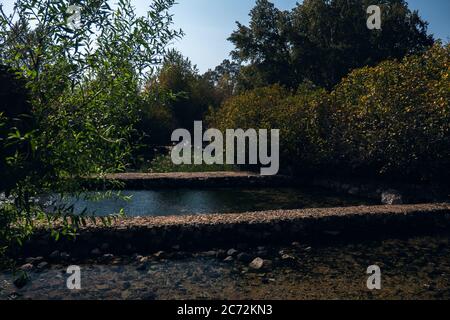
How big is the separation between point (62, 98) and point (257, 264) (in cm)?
743

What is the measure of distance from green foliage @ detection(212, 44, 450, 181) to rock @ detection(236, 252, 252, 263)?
9.86 m

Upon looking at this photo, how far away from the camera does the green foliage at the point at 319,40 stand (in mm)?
39719

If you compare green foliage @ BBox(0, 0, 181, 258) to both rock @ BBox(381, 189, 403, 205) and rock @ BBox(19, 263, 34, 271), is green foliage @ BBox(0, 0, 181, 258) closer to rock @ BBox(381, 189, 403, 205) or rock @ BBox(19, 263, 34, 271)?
rock @ BBox(19, 263, 34, 271)

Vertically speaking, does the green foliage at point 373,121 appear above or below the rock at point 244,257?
above

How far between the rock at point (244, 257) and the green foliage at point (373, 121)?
986 cm

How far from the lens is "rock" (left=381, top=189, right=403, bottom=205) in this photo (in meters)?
18.3

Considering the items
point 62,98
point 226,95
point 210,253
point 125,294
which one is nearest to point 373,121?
point 210,253

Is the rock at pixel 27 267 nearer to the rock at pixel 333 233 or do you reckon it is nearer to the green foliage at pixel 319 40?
the rock at pixel 333 233

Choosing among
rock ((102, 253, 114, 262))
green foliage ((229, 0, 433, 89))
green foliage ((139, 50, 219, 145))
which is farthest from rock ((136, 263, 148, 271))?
green foliage ((229, 0, 433, 89))

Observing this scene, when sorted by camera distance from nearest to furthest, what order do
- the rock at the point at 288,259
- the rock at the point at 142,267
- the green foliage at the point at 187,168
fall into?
the rock at the point at 142,267 < the rock at the point at 288,259 < the green foliage at the point at 187,168

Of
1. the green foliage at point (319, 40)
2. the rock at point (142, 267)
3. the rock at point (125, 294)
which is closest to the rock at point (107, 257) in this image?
the rock at point (142, 267)

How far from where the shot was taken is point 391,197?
18625 millimetres
